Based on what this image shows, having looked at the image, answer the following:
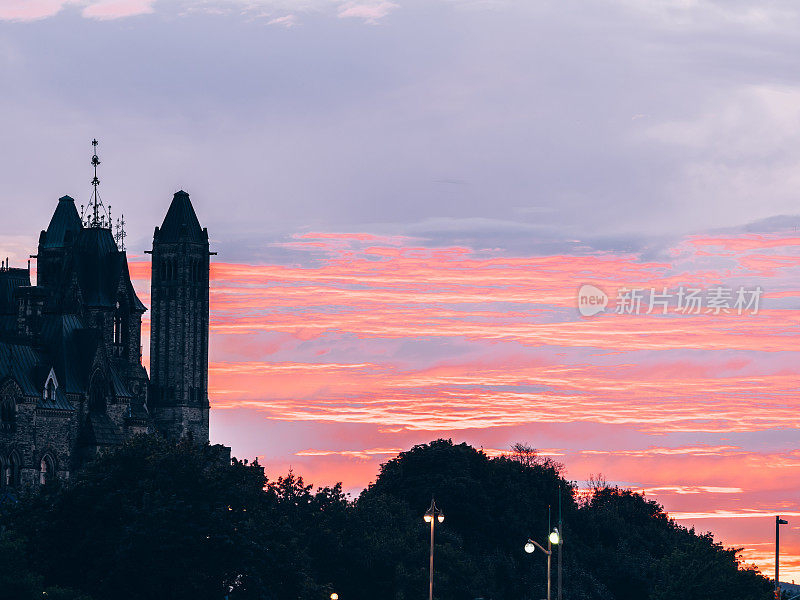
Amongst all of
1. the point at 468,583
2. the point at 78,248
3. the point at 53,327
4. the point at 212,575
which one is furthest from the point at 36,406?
the point at 212,575

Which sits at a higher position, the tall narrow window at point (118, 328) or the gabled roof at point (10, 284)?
the gabled roof at point (10, 284)

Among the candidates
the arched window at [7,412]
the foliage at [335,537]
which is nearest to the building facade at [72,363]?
the arched window at [7,412]

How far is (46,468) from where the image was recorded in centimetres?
15388

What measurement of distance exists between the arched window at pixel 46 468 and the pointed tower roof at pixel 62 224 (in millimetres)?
43236

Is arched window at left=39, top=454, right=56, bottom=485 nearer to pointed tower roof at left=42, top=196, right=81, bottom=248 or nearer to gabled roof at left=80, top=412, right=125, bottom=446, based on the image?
gabled roof at left=80, top=412, right=125, bottom=446

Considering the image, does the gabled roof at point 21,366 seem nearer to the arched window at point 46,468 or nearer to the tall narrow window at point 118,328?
the arched window at point 46,468

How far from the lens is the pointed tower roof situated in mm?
192250

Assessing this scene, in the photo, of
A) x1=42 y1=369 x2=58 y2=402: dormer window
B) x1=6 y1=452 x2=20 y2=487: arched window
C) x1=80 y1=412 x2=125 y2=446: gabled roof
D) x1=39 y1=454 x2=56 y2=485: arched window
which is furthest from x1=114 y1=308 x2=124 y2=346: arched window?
x1=6 y1=452 x2=20 y2=487: arched window

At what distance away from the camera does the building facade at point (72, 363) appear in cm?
15138

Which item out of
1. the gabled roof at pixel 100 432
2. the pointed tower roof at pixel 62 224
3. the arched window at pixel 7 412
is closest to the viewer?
the arched window at pixel 7 412

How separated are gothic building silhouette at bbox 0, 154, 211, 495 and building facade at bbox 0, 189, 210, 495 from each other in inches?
4.0

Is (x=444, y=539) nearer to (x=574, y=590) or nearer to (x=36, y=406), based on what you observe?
(x=574, y=590)

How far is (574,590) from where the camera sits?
143500mm

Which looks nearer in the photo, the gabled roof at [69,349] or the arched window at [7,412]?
the arched window at [7,412]
